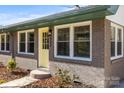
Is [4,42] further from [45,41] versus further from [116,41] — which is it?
[116,41]

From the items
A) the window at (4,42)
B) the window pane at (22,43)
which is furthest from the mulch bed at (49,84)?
the window at (4,42)

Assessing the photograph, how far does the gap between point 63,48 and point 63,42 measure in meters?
0.28

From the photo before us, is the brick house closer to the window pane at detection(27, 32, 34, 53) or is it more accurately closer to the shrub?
the window pane at detection(27, 32, 34, 53)

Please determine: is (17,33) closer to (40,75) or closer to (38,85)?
(40,75)

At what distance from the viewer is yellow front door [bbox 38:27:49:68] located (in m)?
11.2

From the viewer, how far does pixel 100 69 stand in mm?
7602

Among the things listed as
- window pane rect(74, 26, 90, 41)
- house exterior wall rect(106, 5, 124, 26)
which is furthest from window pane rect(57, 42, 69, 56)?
house exterior wall rect(106, 5, 124, 26)

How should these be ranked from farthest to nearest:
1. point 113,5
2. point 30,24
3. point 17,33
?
point 17,33, point 30,24, point 113,5

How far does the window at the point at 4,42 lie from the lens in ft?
50.1

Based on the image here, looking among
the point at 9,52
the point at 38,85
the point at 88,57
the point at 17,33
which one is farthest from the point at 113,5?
the point at 9,52

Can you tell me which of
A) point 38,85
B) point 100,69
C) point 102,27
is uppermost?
point 102,27

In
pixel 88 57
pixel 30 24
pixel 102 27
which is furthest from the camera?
pixel 30 24

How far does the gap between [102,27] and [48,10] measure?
16.6 feet

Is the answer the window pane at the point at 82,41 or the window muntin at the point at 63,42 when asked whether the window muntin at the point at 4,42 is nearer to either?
the window muntin at the point at 63,42
